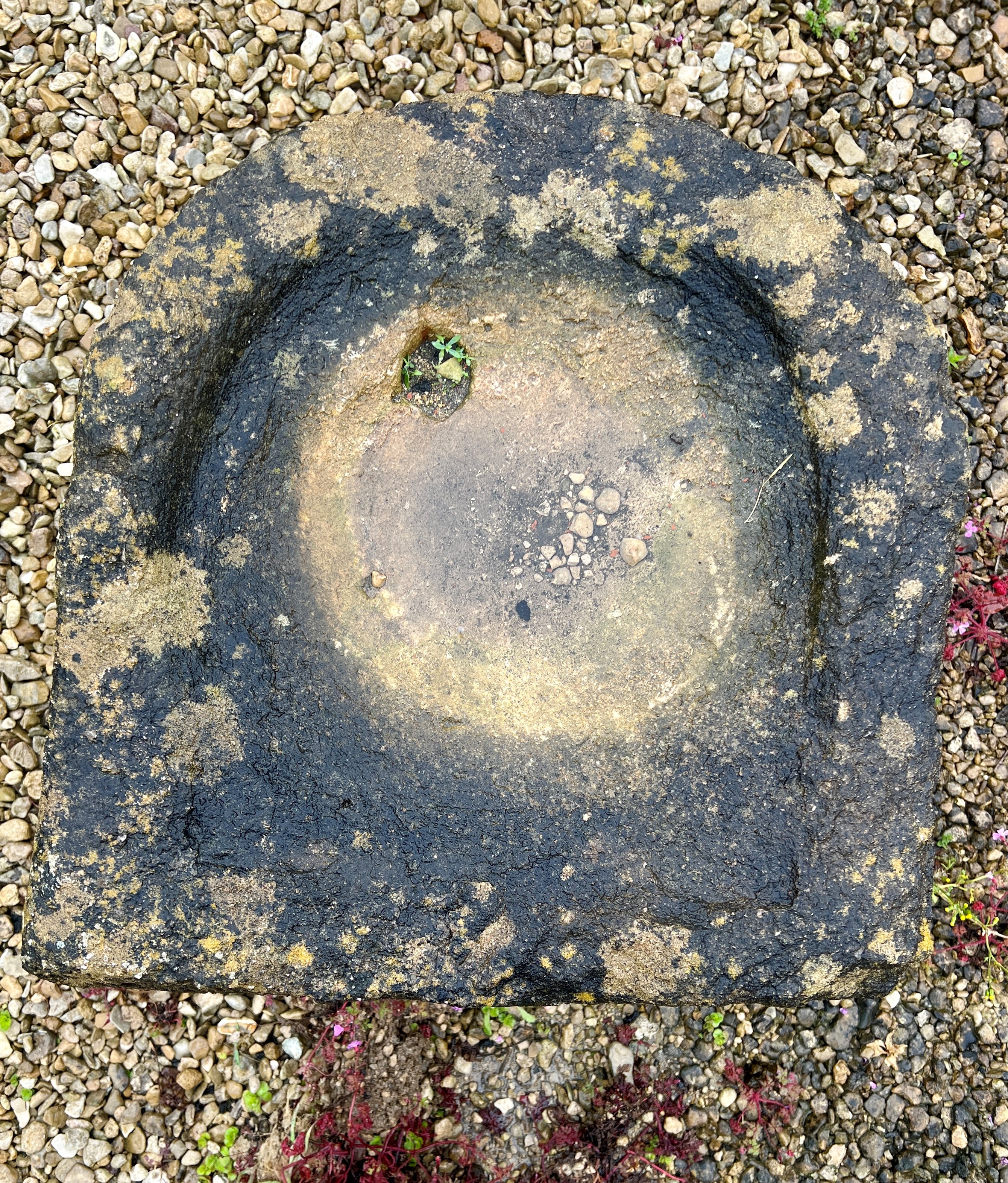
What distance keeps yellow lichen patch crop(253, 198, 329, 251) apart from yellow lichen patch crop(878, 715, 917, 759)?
159 cm

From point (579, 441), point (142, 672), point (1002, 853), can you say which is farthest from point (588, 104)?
point (1002, 853)

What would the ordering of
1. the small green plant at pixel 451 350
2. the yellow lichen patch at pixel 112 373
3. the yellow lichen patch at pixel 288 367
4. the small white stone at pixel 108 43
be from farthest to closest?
the small white stone at pixel 108 43 → the small green plant at pixel 451 350 → the yellow lichen patch at pixel 288 367 → the yellow lichen patch at pixel 112 373

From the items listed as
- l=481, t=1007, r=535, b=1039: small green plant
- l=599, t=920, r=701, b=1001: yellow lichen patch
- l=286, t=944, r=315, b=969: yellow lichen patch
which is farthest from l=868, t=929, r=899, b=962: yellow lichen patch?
l=286, t=944, r=315, b=969: yellow lichen patch

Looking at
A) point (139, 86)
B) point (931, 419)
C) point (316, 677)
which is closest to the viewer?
point (931, 419)

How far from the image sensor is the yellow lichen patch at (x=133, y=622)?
1.86m

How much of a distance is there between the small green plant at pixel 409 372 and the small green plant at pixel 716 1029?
184 centimetres

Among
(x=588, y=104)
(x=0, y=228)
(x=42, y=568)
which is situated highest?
(x=588, y=104)

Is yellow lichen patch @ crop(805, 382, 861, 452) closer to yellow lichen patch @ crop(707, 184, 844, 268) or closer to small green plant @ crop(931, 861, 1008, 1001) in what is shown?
yellow lichen patch @ crop(707, 184, 844, 268)

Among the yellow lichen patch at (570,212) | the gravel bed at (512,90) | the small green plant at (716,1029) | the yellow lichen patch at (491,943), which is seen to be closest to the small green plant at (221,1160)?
the gravel bed at (512,90)

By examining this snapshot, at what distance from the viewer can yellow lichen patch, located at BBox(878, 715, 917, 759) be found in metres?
1.85

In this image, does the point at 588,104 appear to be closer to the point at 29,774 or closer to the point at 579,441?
the point at 579,441

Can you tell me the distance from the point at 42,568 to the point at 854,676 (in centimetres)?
211

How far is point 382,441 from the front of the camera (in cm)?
216

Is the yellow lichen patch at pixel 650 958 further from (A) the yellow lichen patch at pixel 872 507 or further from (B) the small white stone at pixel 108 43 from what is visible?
(B) the small white stone at pixel 108 43
